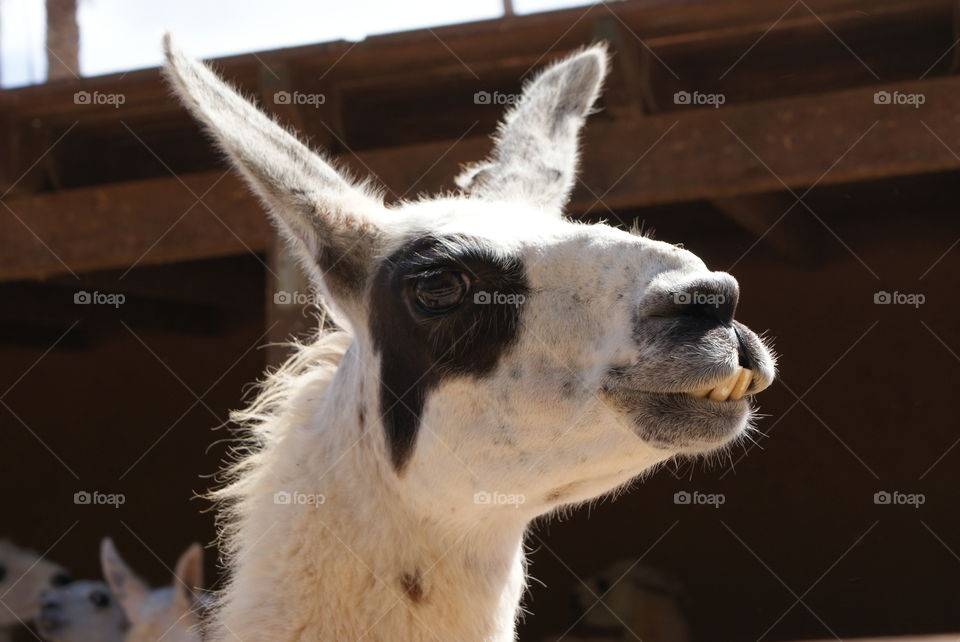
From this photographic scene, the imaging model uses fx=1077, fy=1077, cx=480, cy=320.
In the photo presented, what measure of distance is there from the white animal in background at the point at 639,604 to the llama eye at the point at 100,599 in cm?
312

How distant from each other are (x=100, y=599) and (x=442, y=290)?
5.56 metres

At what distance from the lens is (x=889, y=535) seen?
7.18m

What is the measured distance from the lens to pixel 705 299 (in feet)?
6.50

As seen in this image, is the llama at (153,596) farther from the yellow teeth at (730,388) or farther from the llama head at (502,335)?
the yellow teeth at (730,388)

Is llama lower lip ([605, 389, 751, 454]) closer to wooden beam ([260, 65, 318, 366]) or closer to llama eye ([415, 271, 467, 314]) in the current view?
llama eye ([415, 271, 467, 314])

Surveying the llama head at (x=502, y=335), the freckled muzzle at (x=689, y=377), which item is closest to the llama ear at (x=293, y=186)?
the llama head at (x=502, y=335)

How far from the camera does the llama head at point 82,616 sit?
6.80 metres

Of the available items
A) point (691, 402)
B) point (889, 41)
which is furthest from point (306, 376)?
point (889, 41)

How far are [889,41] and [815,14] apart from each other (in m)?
0.71

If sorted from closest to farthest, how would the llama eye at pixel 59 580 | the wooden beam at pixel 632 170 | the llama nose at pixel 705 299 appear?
the llama nose at pixel 705 299, the wooden beam at pixel 632 170, the llama eye at pixel 59 580

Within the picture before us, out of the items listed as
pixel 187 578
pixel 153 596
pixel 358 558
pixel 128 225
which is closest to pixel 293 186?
pixel 358 558

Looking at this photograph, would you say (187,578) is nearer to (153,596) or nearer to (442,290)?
(153,596)

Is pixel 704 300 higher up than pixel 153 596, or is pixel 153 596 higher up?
pixel 704 300

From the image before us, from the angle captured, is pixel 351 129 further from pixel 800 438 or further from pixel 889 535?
pixel 889 535
